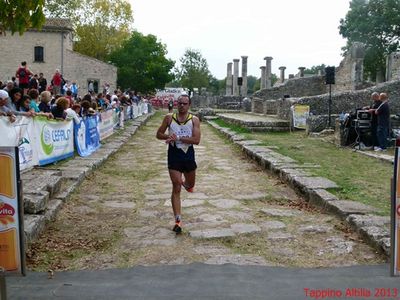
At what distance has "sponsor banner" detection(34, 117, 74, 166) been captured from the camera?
9253 mm

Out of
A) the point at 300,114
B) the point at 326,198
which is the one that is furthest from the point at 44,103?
the point at 300,114

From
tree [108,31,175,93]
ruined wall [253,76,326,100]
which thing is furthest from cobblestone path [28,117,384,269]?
tree [108,31,175,93]

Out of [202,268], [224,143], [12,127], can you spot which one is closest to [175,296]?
[202,268]

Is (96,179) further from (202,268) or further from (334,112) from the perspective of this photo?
(334,112)

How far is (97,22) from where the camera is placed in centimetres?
5606

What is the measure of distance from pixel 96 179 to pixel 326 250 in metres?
5.32

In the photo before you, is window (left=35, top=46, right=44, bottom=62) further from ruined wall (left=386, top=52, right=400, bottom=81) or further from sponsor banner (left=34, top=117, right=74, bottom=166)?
sponsor banner (left=34, top=117, right=74, bottom=166)

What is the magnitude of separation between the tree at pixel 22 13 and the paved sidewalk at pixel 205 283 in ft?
7.62

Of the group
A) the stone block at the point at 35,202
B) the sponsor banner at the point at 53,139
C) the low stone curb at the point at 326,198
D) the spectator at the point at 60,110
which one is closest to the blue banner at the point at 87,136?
the sponsor banner at the point at 53,139

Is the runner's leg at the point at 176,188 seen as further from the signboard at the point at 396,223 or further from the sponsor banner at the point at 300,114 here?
the sponsor banner at the point at 300,114

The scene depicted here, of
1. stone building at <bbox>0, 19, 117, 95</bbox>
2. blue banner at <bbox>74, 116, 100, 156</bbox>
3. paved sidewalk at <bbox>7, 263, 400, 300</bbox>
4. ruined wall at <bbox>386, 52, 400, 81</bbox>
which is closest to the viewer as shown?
paved sidewalk at <bbox>7, 263, 400, 300</bbox>

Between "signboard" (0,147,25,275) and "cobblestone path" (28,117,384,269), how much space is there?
1.25 m

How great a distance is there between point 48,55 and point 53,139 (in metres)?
39.1

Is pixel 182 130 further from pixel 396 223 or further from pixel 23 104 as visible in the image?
pixel 23 104
